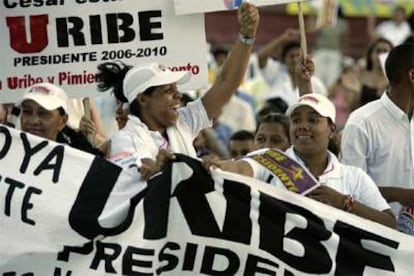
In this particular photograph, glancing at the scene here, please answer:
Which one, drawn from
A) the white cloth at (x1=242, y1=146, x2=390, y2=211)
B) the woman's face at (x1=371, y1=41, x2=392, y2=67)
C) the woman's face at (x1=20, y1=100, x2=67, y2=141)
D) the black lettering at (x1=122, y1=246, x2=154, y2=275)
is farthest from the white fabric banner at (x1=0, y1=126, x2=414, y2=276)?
the woman's face at (x1=371, y1=41, x2=392, y2=67)

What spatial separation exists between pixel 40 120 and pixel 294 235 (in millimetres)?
1701

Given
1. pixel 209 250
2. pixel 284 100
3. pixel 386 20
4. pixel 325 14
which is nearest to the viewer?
Answer: pixel 209 250

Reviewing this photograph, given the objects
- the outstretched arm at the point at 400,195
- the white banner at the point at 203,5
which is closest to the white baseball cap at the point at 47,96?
the white banner at the point at 203,5

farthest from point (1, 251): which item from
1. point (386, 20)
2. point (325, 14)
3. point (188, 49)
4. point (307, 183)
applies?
point (386, 20)

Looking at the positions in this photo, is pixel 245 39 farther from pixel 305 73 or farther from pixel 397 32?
pixel 397 32

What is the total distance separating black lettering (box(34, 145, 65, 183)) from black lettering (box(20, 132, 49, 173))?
6 centimetres

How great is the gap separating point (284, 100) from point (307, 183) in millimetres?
6352

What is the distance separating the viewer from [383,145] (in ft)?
29.6

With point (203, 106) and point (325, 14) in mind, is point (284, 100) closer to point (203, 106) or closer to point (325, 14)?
point (325, 14)

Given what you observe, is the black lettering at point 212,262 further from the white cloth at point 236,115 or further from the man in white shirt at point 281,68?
the white cloth at point 236,115

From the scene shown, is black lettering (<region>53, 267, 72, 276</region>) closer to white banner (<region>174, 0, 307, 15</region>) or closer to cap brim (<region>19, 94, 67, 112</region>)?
cap brim (<region>19, 94, 67, 112</region>)

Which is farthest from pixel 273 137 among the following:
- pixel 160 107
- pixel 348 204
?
pixel 348 204

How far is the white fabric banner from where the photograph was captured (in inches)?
285

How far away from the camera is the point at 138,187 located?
737 centimetres
